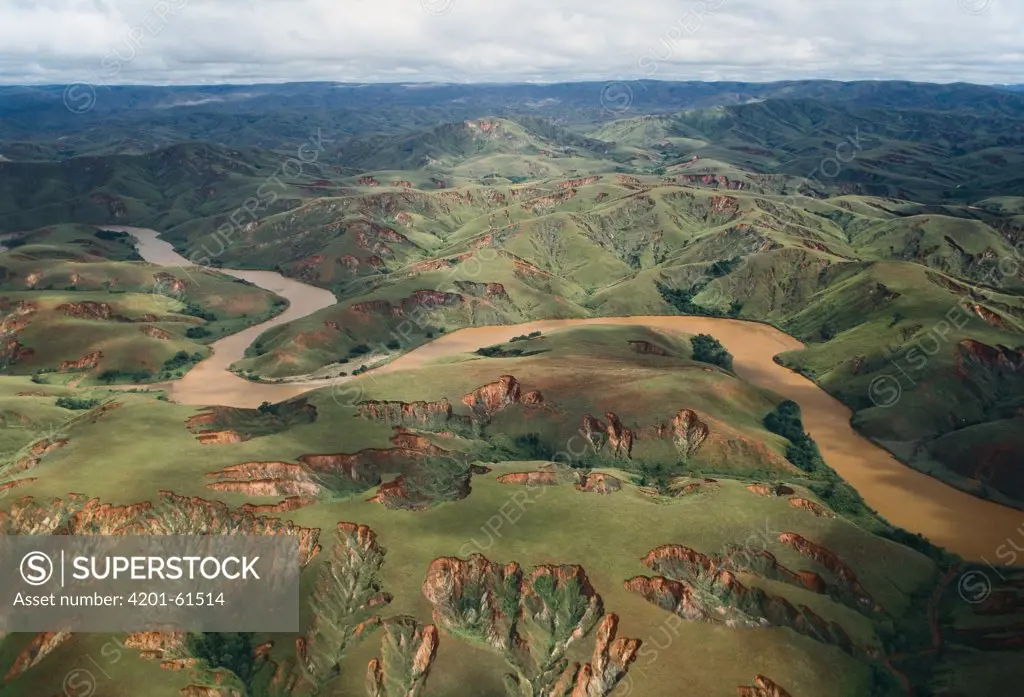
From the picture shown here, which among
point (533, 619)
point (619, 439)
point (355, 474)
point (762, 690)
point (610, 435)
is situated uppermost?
point (355, 474)

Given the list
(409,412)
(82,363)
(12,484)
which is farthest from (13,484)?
(82,363)

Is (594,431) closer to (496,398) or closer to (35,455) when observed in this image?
(496,398)

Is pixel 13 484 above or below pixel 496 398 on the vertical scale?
above

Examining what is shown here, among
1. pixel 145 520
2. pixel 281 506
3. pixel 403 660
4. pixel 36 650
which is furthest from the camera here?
pixel 281 506

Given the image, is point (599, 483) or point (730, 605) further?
point (599, 483)

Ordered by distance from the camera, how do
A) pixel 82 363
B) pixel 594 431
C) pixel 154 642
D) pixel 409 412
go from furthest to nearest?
pixel 82 363 → pixel 594 431 → pixel 409 412 → pixel 154 642

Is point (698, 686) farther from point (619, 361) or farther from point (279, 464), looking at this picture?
point (619, 361)

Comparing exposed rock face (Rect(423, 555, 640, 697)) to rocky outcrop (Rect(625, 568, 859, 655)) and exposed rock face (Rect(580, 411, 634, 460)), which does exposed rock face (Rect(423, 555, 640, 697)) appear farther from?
exposed rock face (Rect(580, 411, 634, 460))

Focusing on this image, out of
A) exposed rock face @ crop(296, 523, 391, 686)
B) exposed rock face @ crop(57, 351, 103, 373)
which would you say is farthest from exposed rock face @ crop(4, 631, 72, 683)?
exposed rock face @ crop(57, 351, 103, 373)

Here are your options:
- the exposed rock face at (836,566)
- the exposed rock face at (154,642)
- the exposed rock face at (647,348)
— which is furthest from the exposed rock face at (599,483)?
the exposed rock face at (647,348)
